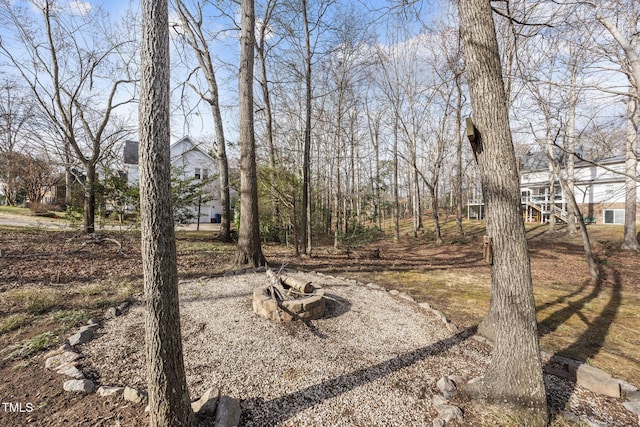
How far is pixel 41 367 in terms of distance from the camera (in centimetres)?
252

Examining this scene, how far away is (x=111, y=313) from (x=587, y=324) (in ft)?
23.9

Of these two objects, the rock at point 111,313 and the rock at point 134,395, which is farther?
the rock at point 111,313

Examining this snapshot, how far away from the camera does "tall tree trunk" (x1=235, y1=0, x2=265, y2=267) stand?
649 cm

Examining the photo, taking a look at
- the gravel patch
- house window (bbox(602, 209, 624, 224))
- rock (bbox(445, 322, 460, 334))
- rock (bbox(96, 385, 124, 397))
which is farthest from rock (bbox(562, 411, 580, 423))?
house window (bbox(602, 209, 624, 224))

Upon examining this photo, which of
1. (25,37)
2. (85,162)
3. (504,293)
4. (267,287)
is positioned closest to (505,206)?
(504,293)

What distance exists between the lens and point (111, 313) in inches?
148

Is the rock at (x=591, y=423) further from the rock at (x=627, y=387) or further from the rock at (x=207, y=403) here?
the rock at (x=207, y=403)

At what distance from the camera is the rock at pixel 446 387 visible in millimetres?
2424

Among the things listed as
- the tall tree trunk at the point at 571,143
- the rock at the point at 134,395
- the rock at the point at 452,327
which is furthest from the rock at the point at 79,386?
the tall tree trunk at the point at 571,143

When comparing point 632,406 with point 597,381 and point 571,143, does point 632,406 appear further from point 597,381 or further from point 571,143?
point 571,143

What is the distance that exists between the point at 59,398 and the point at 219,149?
32.2ft

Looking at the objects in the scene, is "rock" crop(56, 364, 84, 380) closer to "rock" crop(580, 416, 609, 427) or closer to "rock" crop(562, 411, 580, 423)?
"rock" crop(562, 411, 580, 423)

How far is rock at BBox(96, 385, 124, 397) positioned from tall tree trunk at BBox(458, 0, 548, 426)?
10.1 ft

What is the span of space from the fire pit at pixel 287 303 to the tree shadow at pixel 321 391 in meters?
1.26
